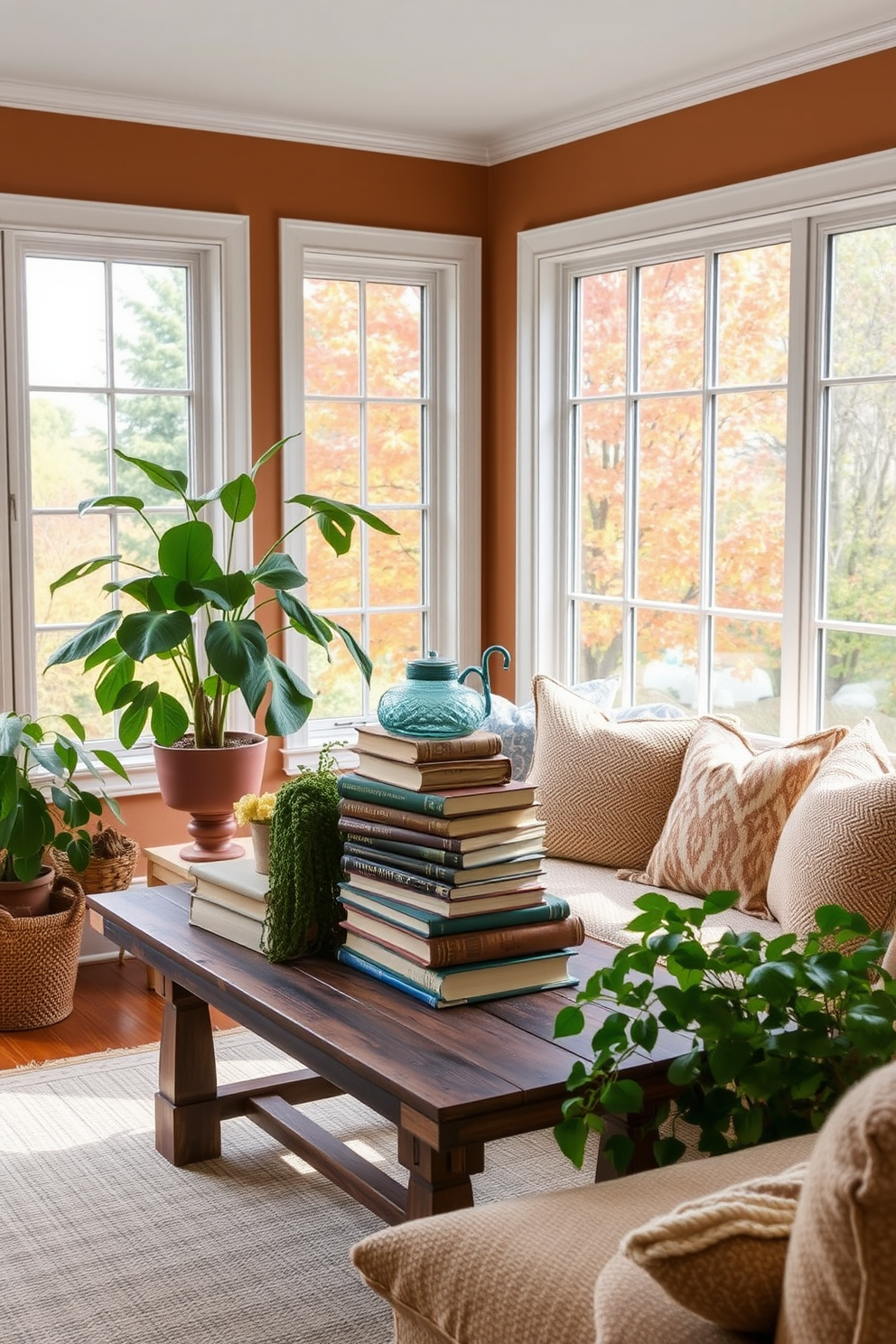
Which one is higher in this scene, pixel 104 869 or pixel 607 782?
pixel 607 782

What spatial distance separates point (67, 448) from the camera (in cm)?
450

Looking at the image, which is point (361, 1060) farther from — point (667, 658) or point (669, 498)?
point (669, 498)

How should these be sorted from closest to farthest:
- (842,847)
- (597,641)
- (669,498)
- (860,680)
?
(842,847) → (860,680) → (669,498) → (597,641)

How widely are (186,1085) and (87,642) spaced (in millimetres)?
1402

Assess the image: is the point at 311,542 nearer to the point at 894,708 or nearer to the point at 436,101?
the point at 436,101

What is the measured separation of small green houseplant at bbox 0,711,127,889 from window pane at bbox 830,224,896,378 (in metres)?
2.33

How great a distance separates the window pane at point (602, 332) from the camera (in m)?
4.68

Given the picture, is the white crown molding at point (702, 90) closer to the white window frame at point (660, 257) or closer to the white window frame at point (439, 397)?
the white window frame at point (660, 257)

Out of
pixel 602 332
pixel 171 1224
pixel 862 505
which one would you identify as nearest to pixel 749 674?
pixel 862 505

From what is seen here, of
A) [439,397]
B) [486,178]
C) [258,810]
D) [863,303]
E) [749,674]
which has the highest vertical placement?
[486,178]

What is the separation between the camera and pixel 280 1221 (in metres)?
2.80

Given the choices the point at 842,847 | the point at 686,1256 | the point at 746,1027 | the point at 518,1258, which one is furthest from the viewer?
the point at 842,847

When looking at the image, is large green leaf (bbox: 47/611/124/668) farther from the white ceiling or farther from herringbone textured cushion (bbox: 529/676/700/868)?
the white ceiling

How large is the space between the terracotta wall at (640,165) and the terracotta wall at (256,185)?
0.27 meters
